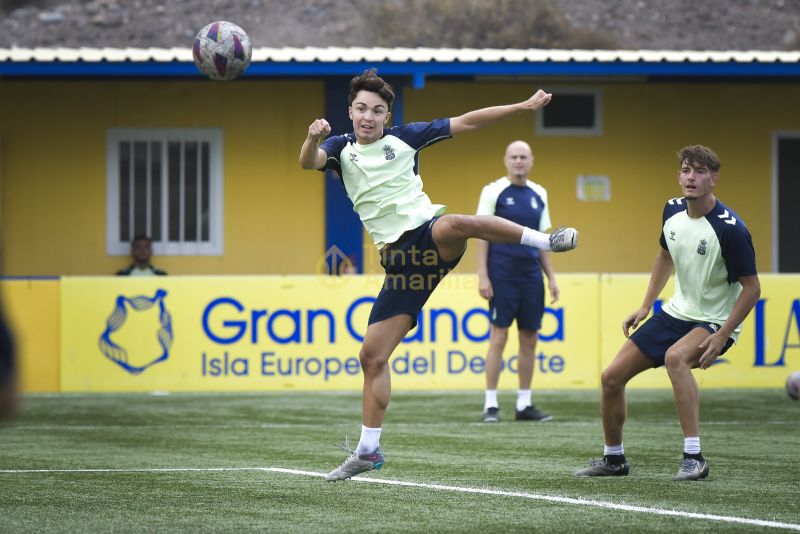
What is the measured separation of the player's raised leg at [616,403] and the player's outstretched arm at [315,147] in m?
1.97

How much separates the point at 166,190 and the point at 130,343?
4.65m

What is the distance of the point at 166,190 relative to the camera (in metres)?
19.0

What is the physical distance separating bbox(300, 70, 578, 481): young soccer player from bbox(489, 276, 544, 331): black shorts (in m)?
4.12

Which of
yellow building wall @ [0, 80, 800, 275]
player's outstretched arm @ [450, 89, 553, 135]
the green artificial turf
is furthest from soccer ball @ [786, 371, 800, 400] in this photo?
yellow building wall @ [0, 80, 800, 275]

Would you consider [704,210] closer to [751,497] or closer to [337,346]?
[751,497]

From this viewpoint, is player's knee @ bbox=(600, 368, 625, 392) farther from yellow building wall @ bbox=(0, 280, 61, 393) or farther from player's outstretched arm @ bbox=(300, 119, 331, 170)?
yellow building wall @ bbox=(0, 280, 61, 393)

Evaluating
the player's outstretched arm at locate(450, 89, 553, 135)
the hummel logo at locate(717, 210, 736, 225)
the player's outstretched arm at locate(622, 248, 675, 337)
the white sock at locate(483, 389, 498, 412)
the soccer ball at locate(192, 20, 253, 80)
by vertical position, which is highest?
the soccer ball at locate(192, 20, 253, 80)

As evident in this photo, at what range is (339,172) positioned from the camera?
8.12 meters

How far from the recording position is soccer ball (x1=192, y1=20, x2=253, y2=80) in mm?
11930

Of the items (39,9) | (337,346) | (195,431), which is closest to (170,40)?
(39,9)

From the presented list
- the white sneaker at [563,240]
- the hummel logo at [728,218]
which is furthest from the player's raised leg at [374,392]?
the hummel logo at [728,218]

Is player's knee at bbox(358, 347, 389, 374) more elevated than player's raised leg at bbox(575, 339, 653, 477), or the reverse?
player's knee at bbox(358, 347, 389, 374)

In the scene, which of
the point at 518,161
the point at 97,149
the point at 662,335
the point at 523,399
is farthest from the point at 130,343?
the point at 662,335

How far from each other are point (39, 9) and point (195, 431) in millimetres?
46685
